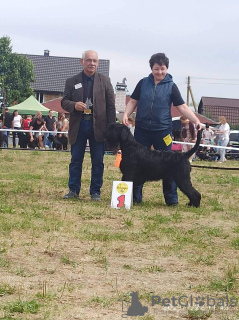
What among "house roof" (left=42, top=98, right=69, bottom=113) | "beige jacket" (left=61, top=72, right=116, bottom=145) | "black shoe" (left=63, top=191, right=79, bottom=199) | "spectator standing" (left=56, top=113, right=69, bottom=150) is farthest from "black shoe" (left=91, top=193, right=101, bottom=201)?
"house roof" (left=42, top=98, right=69, bottom=113)

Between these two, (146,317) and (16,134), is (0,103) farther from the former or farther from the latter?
(146,317)

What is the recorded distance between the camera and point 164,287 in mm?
3557

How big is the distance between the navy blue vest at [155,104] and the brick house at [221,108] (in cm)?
5355

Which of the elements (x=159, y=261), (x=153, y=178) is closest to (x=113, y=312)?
(x=159, y=261)

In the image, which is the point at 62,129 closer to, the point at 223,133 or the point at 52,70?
the point at 223,133

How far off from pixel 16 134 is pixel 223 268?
A: 61.0 feet

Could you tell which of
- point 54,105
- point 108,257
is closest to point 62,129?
point 108,257

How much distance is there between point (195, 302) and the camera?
10.7 feet

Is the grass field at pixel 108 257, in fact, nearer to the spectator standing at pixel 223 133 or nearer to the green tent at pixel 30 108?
the spectator standing at pixel 223 133

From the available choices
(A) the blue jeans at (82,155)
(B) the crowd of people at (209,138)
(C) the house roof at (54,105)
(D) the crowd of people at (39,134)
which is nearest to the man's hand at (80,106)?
(A) the blue jeans at (82,155)

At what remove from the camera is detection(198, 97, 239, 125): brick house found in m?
61.1

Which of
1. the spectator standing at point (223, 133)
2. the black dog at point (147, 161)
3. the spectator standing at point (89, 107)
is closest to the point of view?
the black dog at point (147, 161)

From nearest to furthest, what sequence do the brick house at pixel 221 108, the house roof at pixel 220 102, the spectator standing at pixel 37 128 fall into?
the spectator standing at pixel 37 128, the brick house at pixel 221 108, the house roof at pixel 220 102

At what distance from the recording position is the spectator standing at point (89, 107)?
704cm
